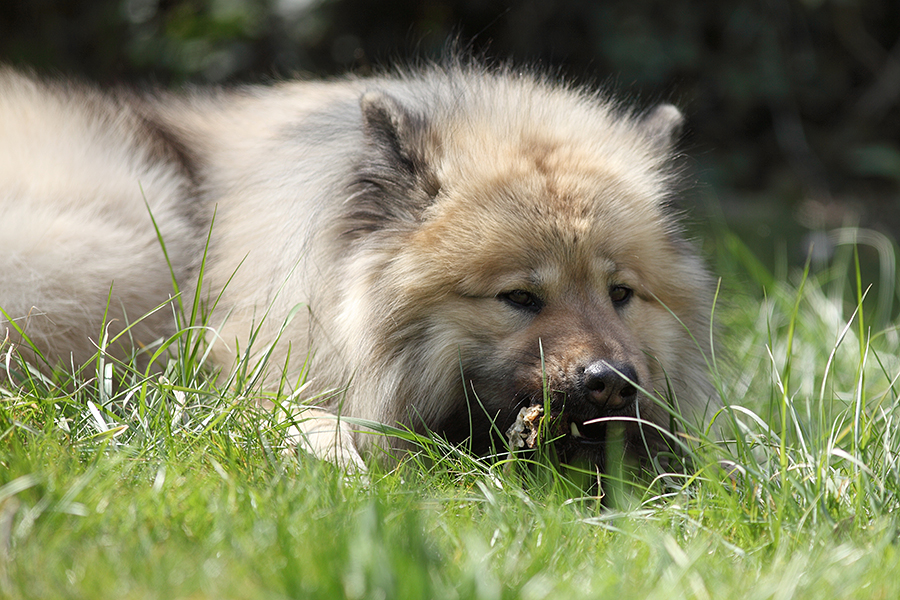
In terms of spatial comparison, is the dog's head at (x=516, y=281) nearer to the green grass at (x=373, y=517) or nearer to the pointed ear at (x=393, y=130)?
the pointed ear at (x=393, y=130)

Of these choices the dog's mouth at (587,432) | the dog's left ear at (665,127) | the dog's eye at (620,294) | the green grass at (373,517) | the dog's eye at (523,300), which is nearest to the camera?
the green grass at (373,517)

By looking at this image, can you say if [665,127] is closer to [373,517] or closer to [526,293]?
[526,293]

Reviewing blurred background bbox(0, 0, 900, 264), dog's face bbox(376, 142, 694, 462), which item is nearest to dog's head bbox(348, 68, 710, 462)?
dog's face bbox(376, 142, 694, 462)

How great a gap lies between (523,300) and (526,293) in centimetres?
2

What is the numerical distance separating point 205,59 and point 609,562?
16.0 feet

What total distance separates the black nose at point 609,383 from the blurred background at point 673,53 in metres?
3.12

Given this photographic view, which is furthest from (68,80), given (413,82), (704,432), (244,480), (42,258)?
(704,432)

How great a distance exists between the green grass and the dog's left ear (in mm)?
963

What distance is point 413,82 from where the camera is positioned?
284 cm

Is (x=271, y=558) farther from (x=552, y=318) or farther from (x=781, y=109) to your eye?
(x=781, y=109)

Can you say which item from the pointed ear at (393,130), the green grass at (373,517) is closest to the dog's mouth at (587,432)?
the green grass at (373,517)

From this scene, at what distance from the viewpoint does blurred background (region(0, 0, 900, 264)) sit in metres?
5.41

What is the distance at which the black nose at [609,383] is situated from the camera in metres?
2.07

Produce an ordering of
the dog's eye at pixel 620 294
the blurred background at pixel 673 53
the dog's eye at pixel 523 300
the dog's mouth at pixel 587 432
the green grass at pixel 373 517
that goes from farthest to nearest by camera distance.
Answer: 1. the blurred background at pixel 673 53
2. the dog's eye at pixel 620 294
3. the dog's eye at pixel 523 300
4. the dog's mouth at pixel 587 432
5. the green grass at pixel 373 517
